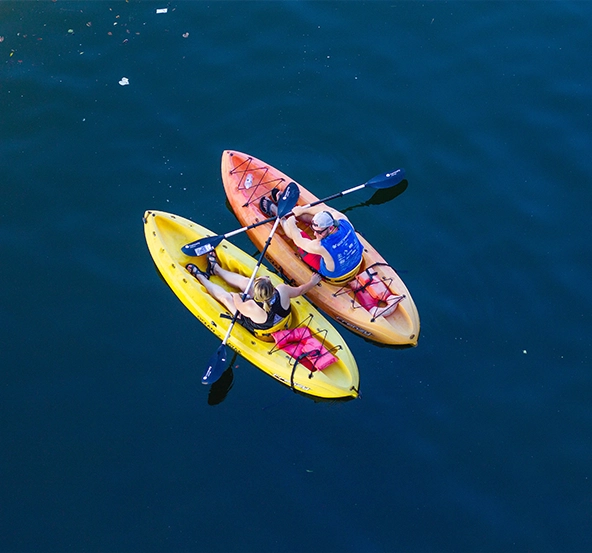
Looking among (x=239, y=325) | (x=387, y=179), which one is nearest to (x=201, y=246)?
(x=239, y=325)

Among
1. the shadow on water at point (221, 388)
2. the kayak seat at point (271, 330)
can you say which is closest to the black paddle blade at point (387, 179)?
the kayak seat at point (271, 330)

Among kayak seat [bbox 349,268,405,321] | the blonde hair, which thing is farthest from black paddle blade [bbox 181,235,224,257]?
kayak seat [bbox 349,268,405,321]

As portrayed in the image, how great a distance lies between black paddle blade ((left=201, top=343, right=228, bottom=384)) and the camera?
29.5 feet

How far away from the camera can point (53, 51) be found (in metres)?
12.1

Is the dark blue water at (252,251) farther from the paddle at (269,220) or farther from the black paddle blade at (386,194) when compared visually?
the paddle at (269,220)

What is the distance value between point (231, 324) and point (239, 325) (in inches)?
14.0

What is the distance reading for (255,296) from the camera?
8.53m

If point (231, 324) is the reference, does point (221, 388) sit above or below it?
below

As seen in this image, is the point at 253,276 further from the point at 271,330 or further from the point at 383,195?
the point at 383,195

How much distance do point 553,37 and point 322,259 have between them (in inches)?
266

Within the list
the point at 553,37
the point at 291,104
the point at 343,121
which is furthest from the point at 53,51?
the point at 553,37

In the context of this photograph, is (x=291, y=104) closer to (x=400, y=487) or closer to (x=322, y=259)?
(x=322, y=259)

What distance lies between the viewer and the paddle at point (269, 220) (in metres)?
9.71

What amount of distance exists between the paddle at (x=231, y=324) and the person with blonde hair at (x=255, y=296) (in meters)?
0.18
